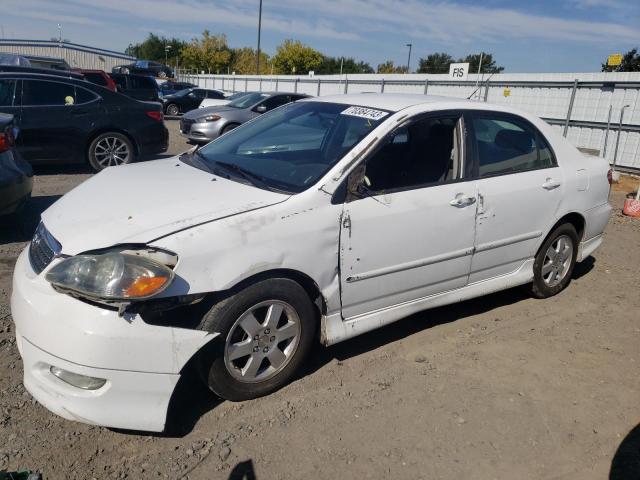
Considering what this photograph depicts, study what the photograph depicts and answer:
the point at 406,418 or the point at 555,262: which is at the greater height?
the point at 555,262

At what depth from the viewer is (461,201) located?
11.5 feet

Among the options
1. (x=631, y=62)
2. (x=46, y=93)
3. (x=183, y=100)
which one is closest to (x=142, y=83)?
(x=183, y=100)

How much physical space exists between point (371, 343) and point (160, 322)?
1.72 m

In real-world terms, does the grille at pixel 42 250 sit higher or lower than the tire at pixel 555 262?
higher

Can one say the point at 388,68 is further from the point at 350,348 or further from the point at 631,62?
the point at 350,348

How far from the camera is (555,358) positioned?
12.0ft

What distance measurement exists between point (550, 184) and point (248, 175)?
2.43 metres

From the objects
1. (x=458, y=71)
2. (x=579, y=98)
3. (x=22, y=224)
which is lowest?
(x=22, y=224)

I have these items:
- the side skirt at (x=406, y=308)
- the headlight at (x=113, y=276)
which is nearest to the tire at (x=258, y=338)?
the side skirt at (x=406, y=308)

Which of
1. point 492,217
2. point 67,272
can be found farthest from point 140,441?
point 492,217

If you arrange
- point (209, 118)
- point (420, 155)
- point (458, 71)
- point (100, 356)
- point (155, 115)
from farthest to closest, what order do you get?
point (458, 71) → point (209, 118) → point (155, 115) → point (420, 155) → point (100, 356)

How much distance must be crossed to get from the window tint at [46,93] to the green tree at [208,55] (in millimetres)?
57634

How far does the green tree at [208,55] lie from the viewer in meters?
62.3

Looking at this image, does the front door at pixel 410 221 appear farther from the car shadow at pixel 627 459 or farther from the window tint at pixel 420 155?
the car shadow at pixel 627 459
